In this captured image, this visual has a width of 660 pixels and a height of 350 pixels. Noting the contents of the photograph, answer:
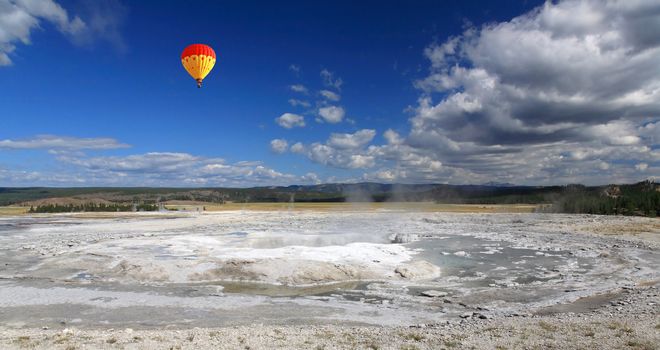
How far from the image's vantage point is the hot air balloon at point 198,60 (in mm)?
28141

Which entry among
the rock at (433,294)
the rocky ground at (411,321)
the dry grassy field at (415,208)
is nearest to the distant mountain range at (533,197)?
the dry grassy field at (415,208)

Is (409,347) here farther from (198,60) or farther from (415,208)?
(415,208)

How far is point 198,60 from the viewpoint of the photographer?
28156 mm

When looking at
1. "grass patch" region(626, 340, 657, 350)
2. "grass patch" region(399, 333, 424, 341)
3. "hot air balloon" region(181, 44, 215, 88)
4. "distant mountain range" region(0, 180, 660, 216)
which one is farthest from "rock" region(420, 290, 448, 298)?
"distant mountain range" region(0, 180, 660, 216)

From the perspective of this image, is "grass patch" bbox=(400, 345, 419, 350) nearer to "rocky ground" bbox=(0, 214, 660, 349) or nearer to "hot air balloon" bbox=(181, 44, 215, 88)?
"rocky ground" bbox=(0, 214, 660, 349)

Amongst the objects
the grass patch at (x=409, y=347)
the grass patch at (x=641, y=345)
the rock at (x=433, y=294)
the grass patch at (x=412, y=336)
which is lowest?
the rock at (x=433, y=294)

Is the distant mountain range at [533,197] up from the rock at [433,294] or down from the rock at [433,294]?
up

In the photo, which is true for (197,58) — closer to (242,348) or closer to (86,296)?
(86,296)

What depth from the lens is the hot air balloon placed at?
28141 millimetres

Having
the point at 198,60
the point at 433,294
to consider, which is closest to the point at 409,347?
the point at 433,294

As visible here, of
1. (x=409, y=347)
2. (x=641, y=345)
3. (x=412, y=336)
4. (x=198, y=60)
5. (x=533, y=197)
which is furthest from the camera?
(x=533, y=197)

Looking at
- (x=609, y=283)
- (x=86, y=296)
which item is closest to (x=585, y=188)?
(x=609, y=283)

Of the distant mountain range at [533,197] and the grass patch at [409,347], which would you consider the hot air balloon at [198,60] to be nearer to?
the grass patch at [409,347]

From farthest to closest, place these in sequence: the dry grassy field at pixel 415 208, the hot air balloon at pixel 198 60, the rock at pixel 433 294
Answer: the dry grassy field at pixel 415 208, the hot air balloon at pixel 198 60, the rock at pixel 433 294
